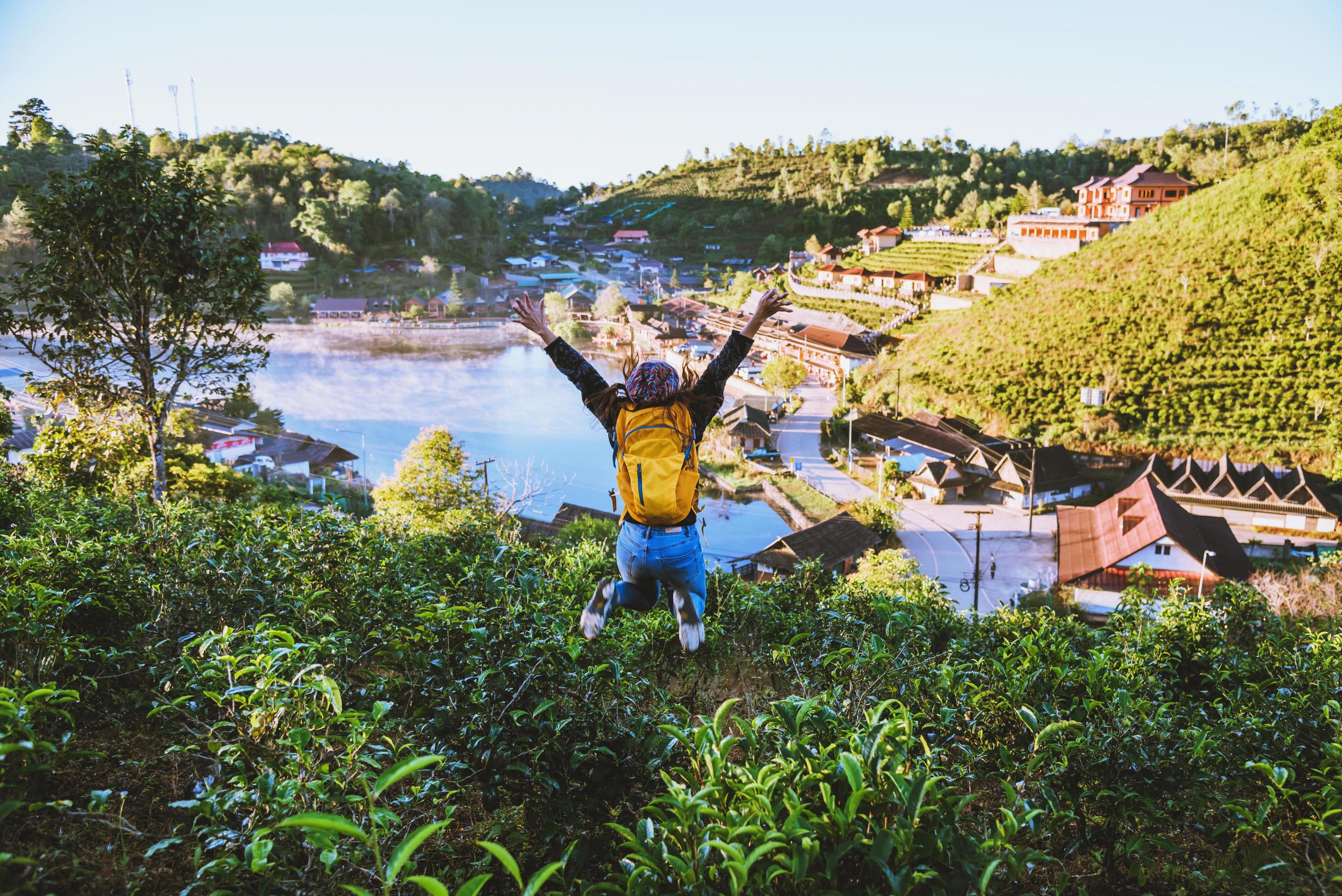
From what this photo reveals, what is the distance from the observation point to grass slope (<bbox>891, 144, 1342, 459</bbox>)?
828 inches

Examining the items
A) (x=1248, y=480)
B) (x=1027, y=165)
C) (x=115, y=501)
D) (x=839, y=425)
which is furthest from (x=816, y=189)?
(x=115, y=501)

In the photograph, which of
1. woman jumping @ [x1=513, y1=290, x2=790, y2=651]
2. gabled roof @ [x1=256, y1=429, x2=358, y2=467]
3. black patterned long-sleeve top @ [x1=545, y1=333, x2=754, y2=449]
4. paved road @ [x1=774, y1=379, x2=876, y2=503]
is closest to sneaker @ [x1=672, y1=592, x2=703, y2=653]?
Result: woman jumping @ [x1=513, y1=290, x2=790, y2=651]

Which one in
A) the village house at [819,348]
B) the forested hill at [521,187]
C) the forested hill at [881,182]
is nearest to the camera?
the village house at [819,348]

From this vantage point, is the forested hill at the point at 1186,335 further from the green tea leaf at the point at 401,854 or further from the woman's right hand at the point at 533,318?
the green tea leaf at the point at 401,854

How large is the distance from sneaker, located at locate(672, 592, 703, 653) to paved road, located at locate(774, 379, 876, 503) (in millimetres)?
17819

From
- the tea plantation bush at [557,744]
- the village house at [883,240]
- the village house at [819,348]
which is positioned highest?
the village house at [883,240]

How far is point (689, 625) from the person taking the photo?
2.17m

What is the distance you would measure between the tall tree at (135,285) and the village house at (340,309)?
43286 mm

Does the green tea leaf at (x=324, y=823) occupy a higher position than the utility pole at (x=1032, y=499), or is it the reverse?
the green tea leaf at (x=324, y=823)

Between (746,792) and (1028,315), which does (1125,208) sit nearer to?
(1028,315)

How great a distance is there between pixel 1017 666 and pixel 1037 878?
1.02m

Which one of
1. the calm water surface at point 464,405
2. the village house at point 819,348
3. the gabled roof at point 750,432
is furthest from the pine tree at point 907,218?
the gabled roof at point 750,432

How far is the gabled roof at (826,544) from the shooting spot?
13.9 meters

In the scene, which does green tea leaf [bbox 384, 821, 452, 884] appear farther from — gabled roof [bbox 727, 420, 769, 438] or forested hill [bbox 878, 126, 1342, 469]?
forested hill [bbox 878, 126, 1342, 469]
